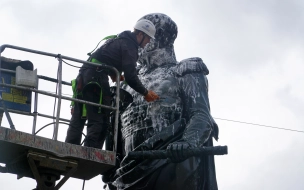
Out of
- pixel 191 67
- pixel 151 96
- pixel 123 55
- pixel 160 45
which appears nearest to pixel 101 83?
pixel 123 55

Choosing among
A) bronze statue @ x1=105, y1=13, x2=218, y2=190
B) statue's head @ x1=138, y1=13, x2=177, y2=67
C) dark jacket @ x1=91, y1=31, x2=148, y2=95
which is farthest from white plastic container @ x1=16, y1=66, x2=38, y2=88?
statue's head @ x1=138, y1=13, x2=177, y2=67

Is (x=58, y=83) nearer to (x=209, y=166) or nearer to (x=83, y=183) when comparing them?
(x=83, y=183)

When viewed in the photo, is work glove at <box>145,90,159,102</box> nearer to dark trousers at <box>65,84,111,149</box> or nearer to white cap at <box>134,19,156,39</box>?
dark trousers at <box>65,84,111,149</box>

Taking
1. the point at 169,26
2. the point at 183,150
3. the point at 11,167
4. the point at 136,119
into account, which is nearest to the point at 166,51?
the point at 169,26

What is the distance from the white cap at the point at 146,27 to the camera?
13.2 metres

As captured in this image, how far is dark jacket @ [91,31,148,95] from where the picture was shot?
12.7m

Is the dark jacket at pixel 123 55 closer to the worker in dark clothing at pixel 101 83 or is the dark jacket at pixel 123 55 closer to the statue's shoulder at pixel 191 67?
the worker in dark clothing at pixel 101 83

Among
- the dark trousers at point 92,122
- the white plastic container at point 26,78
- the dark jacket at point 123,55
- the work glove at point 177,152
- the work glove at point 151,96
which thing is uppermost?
the dark jacket at point 123,55

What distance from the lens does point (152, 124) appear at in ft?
44.3

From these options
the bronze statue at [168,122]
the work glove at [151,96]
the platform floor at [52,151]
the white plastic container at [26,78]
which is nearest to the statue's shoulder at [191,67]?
the bronze statue at [168,122]

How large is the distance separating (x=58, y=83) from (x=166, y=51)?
2707 millimetres

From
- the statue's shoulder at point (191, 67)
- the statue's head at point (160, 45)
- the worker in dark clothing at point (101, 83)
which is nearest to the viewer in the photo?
the worker in dark clothing at point (101, 83)

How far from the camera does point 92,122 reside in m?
12.5

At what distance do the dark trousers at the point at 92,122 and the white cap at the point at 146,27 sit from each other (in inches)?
42.6
